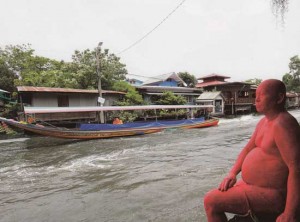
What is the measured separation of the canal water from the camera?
5.39m

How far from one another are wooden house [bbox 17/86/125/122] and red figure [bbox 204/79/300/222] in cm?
2221

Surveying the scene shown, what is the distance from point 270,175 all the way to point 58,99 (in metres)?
24.6

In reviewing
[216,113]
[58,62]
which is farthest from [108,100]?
[216,113]

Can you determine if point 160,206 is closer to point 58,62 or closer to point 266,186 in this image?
point 266,186

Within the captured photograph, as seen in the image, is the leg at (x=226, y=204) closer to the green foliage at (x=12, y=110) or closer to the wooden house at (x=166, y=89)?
the green foliage at (x=12, y=110)

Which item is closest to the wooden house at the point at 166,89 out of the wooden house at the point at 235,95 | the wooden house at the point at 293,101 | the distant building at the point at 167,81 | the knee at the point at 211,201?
the distant building at the point at 167,81

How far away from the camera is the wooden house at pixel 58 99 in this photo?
22547mm

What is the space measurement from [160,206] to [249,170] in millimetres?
3767

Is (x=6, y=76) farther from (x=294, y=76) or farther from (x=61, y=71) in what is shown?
(x=294, y=76)

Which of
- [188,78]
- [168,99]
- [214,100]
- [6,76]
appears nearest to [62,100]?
[6,76]

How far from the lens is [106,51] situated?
29484mm

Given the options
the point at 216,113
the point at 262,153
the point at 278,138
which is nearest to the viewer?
the point at 278,138

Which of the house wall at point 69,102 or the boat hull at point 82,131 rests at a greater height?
the house wall at point 69,102

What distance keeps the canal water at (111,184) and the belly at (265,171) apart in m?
2.90
